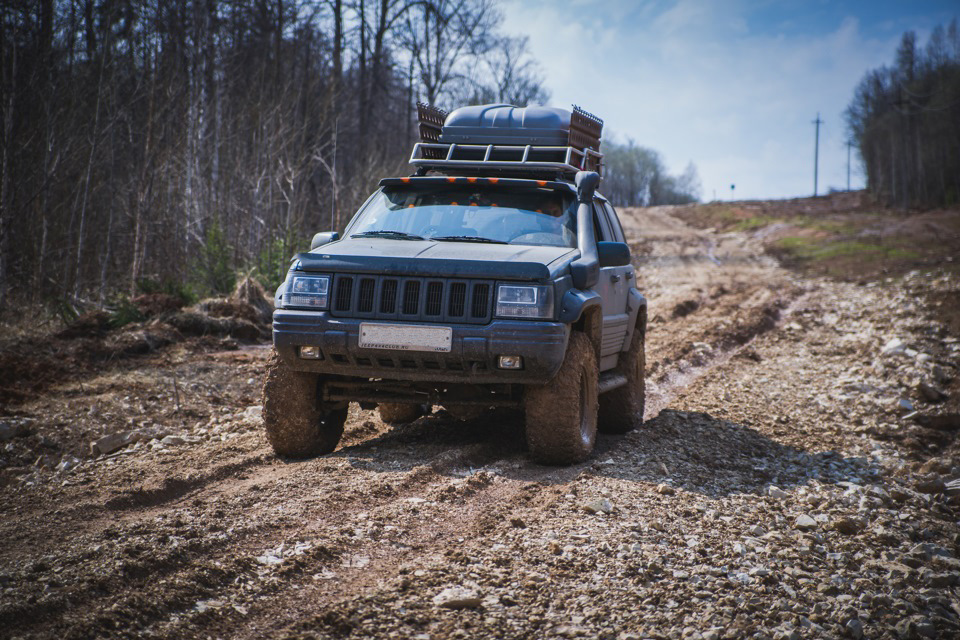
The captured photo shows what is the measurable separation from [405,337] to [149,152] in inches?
385

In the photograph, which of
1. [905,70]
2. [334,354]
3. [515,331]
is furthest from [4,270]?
[905,70]

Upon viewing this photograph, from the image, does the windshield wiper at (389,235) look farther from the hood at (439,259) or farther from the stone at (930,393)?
the stone at (930,393)

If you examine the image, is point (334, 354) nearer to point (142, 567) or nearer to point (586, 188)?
point (142, 567)

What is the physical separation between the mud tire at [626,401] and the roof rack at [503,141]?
1.73 metres

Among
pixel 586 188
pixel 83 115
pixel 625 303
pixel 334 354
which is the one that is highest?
pixel 83 115

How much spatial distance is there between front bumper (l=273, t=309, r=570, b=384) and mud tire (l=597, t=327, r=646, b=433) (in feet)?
6.47

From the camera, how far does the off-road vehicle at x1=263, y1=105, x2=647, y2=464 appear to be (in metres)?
4.98

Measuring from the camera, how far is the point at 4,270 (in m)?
11.3

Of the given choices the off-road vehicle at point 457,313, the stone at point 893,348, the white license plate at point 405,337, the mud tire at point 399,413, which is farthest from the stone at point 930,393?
the white license plate at point 405,337

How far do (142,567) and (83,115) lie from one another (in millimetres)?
11787

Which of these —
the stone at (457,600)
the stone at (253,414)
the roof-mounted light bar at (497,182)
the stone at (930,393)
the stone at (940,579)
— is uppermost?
the roof-mounted light bar at (497,182)

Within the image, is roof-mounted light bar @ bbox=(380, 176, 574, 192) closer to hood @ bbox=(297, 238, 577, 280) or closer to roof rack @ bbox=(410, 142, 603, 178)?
roof rack @ bbox=(410, 142, 603, 178)

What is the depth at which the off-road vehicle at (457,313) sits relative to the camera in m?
4.98

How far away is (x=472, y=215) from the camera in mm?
6035
